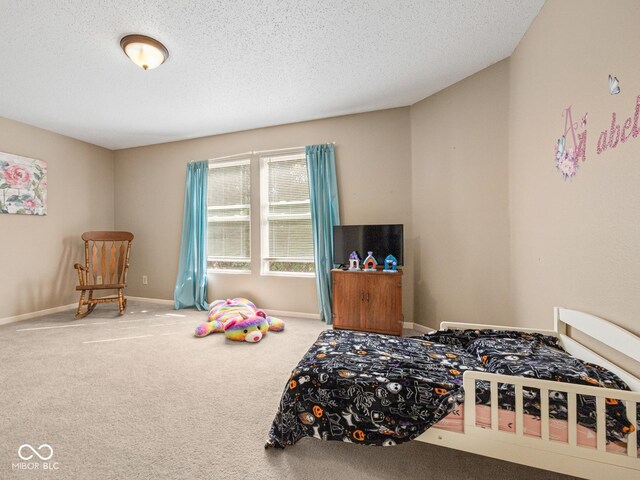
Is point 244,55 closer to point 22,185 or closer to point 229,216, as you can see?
point 229,216

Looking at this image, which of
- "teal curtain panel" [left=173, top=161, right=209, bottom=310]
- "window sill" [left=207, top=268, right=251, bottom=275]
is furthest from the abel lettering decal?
"teal curtain panel" [left=173, top=161, right=209, bottom=310]

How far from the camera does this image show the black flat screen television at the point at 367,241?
290 centimetres

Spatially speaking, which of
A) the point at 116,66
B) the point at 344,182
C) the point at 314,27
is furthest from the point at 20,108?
the point at 344,182

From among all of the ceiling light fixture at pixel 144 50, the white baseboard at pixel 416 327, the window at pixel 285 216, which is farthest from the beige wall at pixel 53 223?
the white baseboard at pixel 416 327

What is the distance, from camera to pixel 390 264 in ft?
9.54

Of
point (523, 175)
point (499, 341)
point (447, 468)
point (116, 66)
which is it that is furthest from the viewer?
point (116, 66)

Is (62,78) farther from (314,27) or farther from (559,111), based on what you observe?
(559,111)

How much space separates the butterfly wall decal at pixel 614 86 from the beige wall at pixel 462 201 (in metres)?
1.08

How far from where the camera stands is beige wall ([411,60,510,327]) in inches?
92.0

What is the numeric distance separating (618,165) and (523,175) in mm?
886

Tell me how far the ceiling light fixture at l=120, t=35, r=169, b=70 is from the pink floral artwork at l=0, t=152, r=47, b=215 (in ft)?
8.78

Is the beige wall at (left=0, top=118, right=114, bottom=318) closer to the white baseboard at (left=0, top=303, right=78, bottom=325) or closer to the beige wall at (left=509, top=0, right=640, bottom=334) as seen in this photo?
the white baseboard at (left=0, top=303, right=78, bottom=325)

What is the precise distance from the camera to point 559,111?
1.64m

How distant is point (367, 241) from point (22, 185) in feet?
14.6
